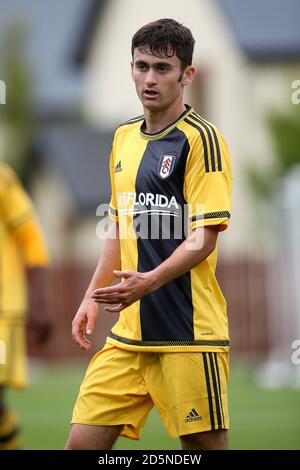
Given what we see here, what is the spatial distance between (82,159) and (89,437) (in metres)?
27.6

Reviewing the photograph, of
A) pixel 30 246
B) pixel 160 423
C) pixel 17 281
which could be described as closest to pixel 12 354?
pixel 17 281

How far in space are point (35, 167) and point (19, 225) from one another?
2596 cm

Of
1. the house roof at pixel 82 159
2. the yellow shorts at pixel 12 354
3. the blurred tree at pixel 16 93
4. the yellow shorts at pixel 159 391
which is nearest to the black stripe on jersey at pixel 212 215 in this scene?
the yellow shorts at pixel 159 391

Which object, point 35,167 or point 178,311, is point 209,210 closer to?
point 178,311

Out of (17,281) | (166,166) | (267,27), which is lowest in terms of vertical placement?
(17,281)

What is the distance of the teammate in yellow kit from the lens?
8.68 meters

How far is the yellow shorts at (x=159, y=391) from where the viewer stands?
574 cm

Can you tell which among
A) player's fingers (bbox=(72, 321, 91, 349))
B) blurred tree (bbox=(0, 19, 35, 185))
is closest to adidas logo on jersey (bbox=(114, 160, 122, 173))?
player's fingers (bbox=(72, 321, 91, 349))

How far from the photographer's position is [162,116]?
585 cm

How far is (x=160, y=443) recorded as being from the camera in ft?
33.7

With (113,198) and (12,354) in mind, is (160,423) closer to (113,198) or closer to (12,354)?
(12,354)

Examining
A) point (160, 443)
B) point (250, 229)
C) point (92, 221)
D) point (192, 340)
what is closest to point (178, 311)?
point (192, 340)

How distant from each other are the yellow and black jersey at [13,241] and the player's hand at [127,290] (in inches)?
134

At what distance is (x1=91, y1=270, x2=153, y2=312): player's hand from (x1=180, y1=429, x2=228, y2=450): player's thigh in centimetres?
73
